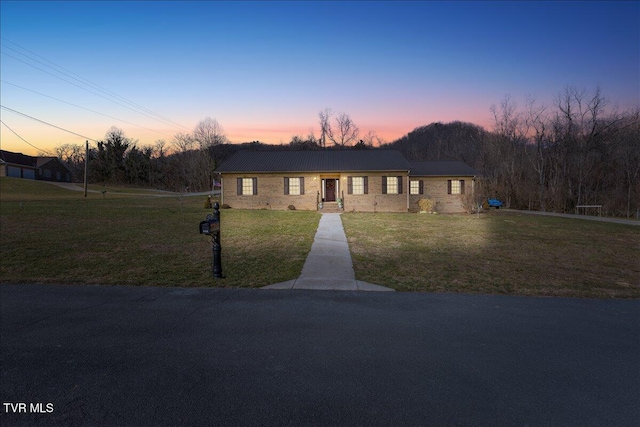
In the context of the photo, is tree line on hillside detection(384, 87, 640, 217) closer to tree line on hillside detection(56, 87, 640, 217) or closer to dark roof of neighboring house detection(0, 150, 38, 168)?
tree line on hillside detection(56, 87, 640, 217)

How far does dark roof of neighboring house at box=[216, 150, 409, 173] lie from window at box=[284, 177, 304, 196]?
774mm

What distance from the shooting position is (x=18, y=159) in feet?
173

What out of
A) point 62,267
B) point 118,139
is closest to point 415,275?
point 62,267

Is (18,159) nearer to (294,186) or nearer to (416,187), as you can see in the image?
(294,186)

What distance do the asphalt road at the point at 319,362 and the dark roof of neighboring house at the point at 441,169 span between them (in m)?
23.5

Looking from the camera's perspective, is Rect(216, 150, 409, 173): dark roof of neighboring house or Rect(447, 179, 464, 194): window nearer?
Rect(216, 150, 409, 173): dark roof of neighboring house

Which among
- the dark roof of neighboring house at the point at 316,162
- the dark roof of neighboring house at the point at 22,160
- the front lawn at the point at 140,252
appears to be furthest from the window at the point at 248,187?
the dark roof of neighboring house at the point at 22,160

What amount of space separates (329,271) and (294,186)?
18.7m

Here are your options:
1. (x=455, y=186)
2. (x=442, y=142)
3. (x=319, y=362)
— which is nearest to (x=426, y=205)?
(x=455, y=186)

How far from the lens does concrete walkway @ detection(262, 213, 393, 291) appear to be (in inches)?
236

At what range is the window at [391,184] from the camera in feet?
81.9

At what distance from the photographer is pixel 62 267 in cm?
732

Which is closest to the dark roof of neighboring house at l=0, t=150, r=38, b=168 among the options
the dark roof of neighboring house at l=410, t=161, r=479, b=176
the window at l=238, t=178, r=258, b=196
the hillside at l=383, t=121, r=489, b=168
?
the window at l=238, t=178, r=258, b=196

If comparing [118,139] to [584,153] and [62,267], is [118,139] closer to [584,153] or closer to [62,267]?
[62,267]
